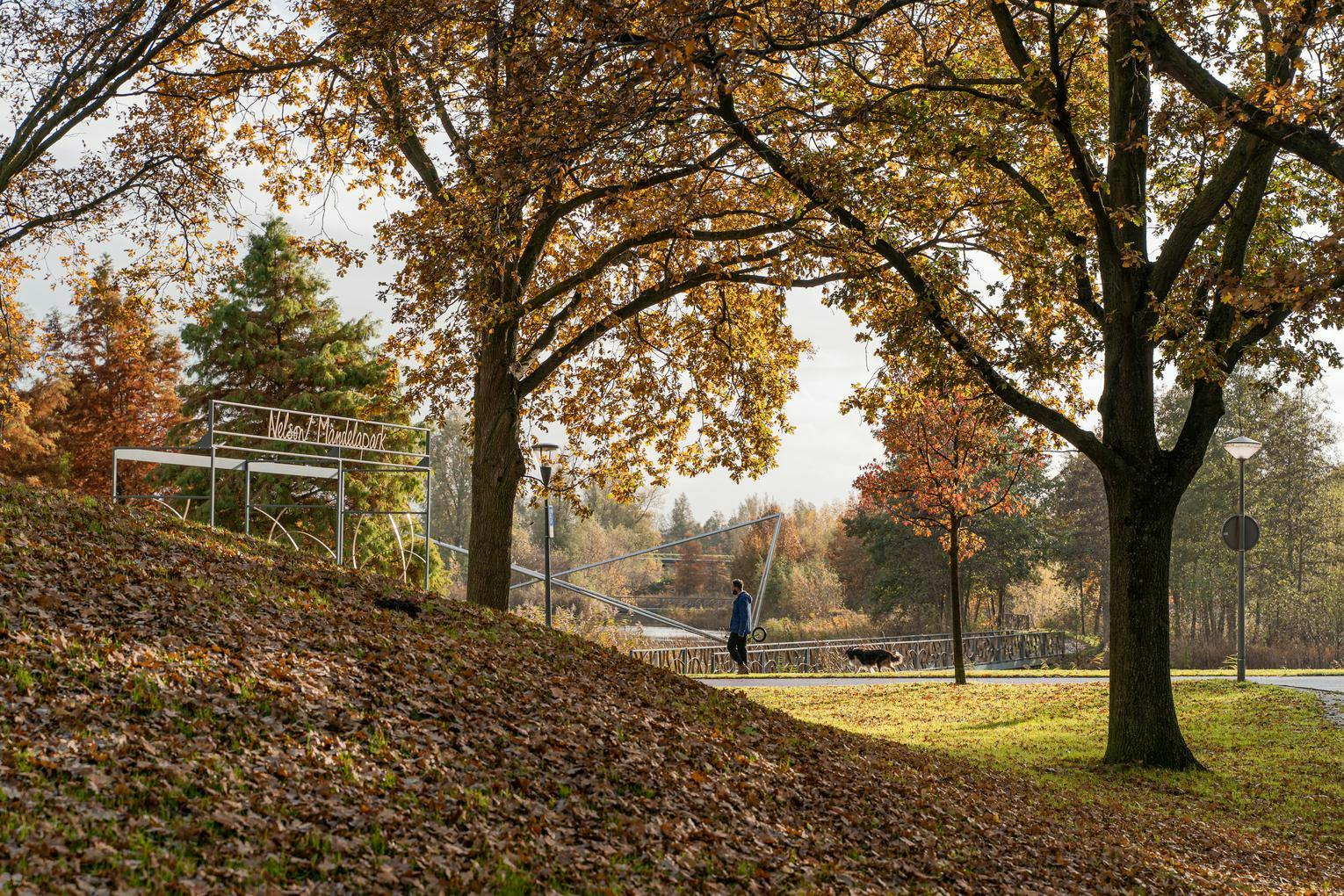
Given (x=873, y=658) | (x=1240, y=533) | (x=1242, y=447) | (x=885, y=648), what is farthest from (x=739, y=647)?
(x=885, y=648)

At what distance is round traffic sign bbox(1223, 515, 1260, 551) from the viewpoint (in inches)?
678

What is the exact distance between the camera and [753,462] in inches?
675

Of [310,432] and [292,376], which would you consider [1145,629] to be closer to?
[310,432]

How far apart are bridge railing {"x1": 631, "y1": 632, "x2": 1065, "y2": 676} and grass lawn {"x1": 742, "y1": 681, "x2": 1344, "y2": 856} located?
5.91 metres

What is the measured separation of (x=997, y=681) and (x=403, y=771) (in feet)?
54.6

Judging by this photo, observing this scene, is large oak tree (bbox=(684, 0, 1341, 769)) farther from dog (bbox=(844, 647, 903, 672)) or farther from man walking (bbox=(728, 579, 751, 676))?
dog (bbox=(844, 647, 903, 672))

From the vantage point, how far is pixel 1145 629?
35.5 feet

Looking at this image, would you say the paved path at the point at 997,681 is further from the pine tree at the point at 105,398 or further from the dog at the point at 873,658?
the pine tree at the point at 105,398

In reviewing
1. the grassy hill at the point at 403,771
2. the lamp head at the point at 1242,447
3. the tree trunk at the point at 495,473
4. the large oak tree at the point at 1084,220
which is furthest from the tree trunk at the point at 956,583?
the grassy hill at the point at 403,771

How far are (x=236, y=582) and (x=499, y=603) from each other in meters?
5.23

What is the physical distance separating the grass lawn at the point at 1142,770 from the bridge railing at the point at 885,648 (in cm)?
591

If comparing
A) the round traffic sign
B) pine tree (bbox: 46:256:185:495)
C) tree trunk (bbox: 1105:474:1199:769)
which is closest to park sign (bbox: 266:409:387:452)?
tree trunk (bbox: 1105:474:1199:769)

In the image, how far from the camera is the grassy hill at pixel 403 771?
4551mm

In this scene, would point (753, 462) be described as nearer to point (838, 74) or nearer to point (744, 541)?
point (838, 74)
